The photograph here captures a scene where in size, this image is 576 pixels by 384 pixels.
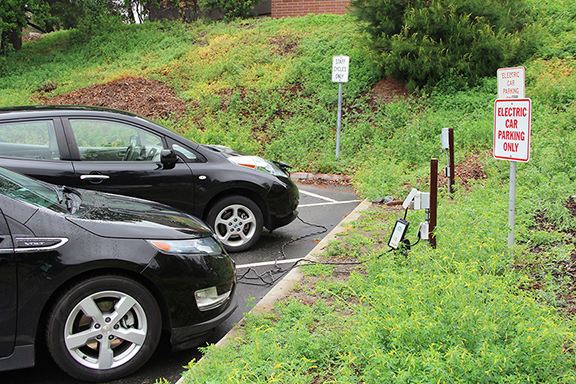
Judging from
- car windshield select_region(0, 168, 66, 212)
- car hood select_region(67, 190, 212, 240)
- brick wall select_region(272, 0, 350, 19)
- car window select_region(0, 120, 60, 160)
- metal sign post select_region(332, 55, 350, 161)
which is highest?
brick wall select_region(272, 0, 350, 19)

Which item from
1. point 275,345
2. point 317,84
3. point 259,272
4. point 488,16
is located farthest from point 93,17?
point 275,345

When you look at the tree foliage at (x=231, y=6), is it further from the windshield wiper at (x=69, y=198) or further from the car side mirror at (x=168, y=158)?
the windshield wiper at (x=69, y=198)

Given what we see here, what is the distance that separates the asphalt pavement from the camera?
3447mm

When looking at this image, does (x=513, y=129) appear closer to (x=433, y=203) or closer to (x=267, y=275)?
(x=433, y=203)

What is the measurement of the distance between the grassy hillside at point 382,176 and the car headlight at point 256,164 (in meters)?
1.29

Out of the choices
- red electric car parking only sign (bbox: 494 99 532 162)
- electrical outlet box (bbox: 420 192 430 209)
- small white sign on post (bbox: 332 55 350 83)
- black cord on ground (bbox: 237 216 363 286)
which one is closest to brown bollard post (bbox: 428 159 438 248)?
electrical outlet box (bbox: 420 192 430 209)

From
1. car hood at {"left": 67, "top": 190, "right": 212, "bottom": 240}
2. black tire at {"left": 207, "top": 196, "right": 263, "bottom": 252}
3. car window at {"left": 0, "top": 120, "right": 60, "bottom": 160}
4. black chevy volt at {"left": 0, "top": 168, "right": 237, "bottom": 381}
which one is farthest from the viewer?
black tire at {"left": 207, "top": 196, "right": 263, "bottom": 252}

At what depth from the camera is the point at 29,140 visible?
16.9 ft

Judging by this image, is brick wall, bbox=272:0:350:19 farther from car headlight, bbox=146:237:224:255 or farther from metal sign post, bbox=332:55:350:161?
car headlight, bbox=146:237:224:255

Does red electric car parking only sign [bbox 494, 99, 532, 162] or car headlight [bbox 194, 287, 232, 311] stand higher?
red electric car parking only sign [bbox 494, 99, 532, 162]

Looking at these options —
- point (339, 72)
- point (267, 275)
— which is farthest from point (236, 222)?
point (339, 72)

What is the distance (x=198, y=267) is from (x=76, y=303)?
2.79ft

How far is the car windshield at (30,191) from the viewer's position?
3338 millimetres

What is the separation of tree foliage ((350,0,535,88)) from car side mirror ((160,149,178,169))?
371 inches
